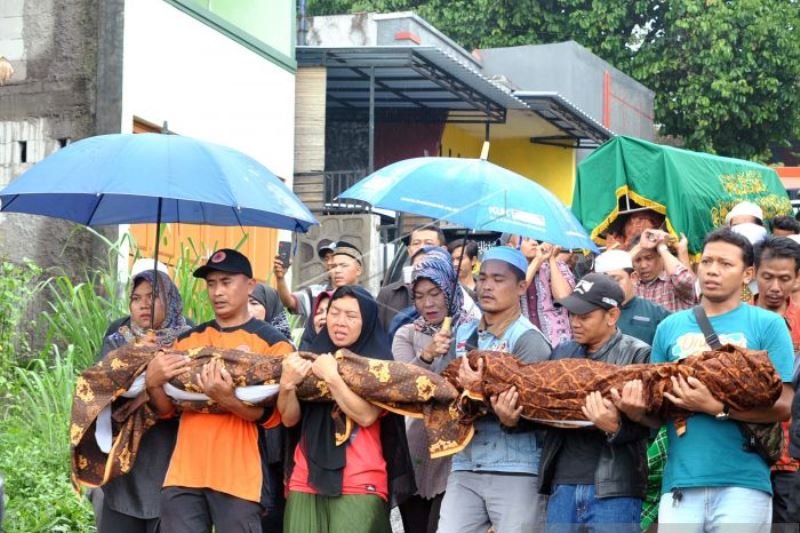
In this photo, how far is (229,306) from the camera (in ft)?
24.2

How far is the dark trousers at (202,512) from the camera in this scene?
709 centimetres

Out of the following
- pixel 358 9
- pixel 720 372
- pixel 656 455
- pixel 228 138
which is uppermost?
pixel 358 9

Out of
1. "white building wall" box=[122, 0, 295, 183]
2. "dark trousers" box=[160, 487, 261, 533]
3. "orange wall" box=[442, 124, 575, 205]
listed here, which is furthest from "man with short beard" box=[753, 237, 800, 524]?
"orange wall" box=[442, 124, 575, 205]

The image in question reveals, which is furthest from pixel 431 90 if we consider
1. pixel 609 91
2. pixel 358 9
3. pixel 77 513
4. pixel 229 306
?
pixel 229 306

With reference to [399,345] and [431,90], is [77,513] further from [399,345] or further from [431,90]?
[431,90]

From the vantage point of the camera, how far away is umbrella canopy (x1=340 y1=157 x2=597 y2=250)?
23.6 feet

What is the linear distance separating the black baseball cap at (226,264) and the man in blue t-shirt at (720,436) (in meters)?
2.24

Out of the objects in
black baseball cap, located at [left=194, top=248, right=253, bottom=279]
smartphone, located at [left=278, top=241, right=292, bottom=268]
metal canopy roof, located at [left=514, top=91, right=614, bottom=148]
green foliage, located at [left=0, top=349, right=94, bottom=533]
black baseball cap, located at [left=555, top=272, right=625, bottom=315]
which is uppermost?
metal canopy roof, located at [left=514, top=91, right=614, bottom=148]

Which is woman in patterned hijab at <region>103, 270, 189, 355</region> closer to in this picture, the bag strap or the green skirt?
the green skirt

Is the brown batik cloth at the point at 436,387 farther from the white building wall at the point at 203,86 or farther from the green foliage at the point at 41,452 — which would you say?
the white building wall at the point at 203,86

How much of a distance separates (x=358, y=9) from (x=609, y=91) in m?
6.02

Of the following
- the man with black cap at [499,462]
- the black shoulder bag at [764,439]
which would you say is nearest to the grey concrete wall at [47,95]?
the man with black cap at [499,462]

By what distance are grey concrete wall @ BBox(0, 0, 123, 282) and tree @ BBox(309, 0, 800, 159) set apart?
1768 centimetres

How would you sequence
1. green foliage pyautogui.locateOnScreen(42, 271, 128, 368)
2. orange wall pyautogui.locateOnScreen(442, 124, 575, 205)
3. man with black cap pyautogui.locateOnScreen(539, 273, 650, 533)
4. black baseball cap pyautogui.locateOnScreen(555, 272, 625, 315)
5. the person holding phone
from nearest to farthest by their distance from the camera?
man with black cap pyautogui.locateOnScreen(539, 273, 650, 533)
black baseball cap pyautogui.locateOnScreen(555, 272, 625, 315)
the person holding phone
green foliage pyautogui.locateOnScreen(42, 271, 128, 368)
orange wall pyautogui.locateOnScreen(442, 124, 575, 205)
